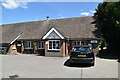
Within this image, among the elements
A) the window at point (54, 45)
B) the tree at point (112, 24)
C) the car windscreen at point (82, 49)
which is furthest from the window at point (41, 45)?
the car windscreen at point (82, 49)

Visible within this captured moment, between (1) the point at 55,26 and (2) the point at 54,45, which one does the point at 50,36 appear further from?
(1) the point at 55,26

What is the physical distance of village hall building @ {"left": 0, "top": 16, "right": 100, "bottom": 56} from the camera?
18.5 m

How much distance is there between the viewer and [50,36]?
1877 centimetres

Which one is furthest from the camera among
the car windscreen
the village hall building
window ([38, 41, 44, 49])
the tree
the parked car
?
window ([38, 41, 44, 49])

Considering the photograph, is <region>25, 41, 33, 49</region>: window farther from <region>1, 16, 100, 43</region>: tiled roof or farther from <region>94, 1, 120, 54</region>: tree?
<region>94, 1, 120, 54</region>: tree

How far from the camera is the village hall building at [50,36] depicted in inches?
730

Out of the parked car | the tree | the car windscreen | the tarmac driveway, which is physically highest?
the tree

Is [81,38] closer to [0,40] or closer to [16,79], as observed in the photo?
[16,79]

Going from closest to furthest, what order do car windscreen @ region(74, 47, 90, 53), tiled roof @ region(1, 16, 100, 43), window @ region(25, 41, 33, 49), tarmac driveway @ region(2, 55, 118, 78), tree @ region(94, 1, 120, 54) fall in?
tarmac driveway @ region(2, 55, 118, 78), car windscreen @ region(74, 47, 90, 53), tree @ region(94, 1, 120, 54), tiled roof @ region(1, 16, 100, 43), window @ region(25, 41, 33, 49)

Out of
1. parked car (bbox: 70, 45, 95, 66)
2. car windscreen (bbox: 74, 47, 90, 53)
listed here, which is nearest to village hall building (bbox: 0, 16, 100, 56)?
car windscreen (bbox: 74, 47, 90, 53)

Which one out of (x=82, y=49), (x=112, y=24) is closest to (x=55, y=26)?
(x=112, y=24)

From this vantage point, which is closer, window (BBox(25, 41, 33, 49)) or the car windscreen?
the car windscreen

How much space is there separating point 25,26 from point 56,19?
265 inches

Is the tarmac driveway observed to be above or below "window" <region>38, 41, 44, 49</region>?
below
